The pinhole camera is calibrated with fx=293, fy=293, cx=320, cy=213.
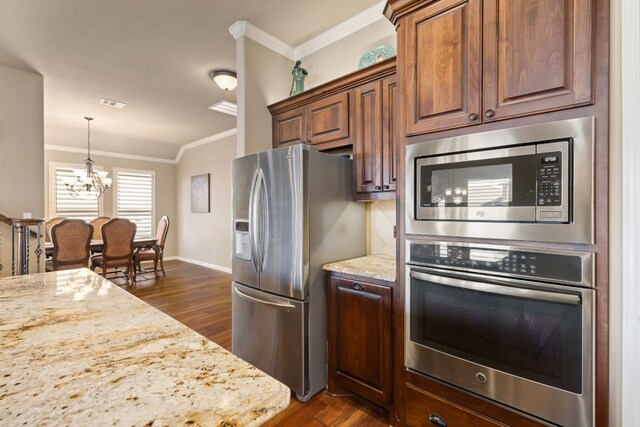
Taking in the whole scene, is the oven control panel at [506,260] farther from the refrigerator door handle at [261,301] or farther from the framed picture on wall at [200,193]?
the framed picture on wall at [200,193]

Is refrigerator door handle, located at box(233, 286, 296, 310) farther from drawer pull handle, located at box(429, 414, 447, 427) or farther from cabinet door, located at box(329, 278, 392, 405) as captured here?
drawer pull handle, located at box(429, 414, 447, 427)

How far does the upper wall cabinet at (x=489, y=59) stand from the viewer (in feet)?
3.69

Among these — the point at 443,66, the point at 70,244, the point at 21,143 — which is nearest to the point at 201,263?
the point at 70,244

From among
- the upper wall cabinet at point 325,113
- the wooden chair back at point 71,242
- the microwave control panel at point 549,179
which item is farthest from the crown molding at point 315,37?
the wooden chair back at point 71,242

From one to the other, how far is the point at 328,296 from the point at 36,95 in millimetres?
4269

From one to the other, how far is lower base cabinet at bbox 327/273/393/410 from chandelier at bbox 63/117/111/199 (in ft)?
17.2

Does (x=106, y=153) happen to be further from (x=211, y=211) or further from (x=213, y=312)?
(x=213, y=312)

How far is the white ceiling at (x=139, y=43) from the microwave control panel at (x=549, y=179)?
1.97m

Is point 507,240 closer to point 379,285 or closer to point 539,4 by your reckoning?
point 379,285

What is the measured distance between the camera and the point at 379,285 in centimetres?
172

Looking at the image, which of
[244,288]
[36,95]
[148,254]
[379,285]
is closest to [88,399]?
[379,285]

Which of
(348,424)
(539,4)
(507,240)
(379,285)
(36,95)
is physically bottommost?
(348,424)

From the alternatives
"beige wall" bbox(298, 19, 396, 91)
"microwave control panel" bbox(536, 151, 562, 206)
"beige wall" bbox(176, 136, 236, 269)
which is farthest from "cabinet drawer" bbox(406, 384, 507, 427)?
"beige wall" bbox(176, 136, 236, 269)

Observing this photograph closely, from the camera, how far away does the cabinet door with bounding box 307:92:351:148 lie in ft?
7.42
